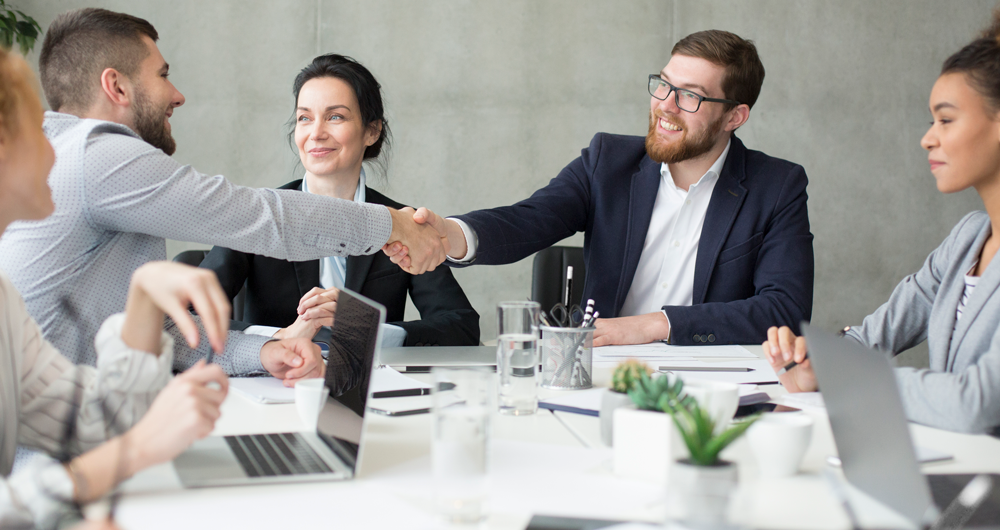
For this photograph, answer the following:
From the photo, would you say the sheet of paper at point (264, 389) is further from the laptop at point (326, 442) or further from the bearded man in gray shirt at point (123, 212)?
the laptop at point (326, 442)

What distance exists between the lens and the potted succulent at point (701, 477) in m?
0.72

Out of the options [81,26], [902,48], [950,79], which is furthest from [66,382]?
[902,48]

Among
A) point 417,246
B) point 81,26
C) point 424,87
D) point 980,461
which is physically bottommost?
point 980,461

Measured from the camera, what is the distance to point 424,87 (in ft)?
13.5

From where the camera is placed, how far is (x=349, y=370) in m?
1.19

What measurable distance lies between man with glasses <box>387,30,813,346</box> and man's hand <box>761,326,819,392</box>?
754 mm

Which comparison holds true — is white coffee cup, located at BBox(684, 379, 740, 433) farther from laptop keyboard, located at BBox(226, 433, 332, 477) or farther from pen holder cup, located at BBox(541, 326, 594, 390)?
laptop keyboard, located at BBox(226, 433, 332, 477)

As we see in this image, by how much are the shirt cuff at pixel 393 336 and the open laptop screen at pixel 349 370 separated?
78 centimetres

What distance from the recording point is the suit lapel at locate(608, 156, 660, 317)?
2.41 metres

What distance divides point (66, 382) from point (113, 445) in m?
0.27

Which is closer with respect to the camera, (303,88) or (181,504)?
(181,504)

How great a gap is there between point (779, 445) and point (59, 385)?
968mm

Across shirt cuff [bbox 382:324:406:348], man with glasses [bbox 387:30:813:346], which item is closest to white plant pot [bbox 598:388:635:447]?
shirt cuff [bbox 382:324:406:348]

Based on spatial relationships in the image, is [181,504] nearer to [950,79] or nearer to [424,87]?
[950,79]
